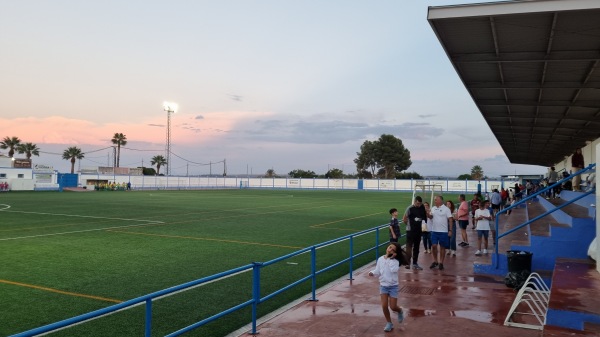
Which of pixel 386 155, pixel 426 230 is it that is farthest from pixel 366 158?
pixel 426 230

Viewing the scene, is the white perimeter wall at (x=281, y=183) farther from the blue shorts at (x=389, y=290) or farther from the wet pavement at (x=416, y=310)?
the blue shorts at (x=389, y=290)

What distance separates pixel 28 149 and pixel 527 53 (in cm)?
12298

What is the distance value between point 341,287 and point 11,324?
656cm

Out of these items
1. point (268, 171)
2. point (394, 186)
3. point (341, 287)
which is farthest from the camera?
point (268, 171)

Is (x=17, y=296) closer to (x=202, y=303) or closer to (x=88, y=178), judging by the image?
(x=202, y=303)

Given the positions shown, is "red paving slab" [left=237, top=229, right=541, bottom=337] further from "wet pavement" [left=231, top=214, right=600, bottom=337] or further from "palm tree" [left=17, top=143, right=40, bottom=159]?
"palm tree" [left=17, top=143, right=40, bottom=159]

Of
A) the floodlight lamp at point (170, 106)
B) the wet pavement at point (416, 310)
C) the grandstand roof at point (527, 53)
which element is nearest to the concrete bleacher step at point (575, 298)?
the wet pavement at point (416, 310)

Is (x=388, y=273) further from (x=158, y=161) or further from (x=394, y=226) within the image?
(x=158, y=161)

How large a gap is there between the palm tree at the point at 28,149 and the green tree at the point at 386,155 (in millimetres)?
84884

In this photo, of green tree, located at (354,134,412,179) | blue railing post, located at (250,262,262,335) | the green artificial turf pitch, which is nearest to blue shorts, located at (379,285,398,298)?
blue railing post, located at (250,262,262,335)

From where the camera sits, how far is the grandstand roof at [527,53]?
9.67 meters

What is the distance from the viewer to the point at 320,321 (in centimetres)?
802

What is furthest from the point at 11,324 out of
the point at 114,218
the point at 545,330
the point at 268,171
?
the point at 268,171

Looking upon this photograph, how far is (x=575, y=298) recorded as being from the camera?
7.75 m
